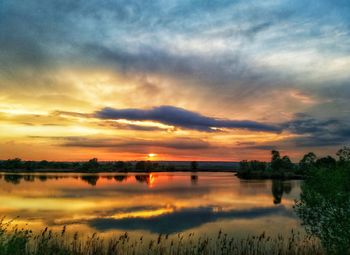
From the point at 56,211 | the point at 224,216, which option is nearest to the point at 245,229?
the point at 224,216

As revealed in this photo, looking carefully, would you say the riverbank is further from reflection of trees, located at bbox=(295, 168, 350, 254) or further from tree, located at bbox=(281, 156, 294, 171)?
reflection of trees, located at bbox=(295, 168, 350, 254)

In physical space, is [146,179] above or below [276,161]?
below

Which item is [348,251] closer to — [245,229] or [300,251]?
[300,251]

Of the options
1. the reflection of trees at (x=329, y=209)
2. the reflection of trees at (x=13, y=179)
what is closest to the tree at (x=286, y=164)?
the reflection of trees at (x=13, y=179)

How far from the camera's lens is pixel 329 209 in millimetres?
19422

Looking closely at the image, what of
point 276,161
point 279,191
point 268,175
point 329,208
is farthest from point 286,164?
point 329,208

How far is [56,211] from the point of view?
45625 millimetres

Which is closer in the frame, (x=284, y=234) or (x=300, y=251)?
(x=300, y=251)

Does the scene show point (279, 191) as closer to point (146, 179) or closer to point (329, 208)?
point (146, 179)

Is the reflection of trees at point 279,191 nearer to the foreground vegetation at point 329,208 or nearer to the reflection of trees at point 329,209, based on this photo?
the foreground vegetation at point 329,208

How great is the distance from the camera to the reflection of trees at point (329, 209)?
55.9 ft

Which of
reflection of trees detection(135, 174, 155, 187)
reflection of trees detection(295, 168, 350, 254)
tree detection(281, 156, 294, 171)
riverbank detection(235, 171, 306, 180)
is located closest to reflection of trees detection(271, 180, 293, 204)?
reflection of trees detection(295, 168, 350, 254)

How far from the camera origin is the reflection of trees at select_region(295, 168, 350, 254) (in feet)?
55.9

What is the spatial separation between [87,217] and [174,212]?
12.5m
